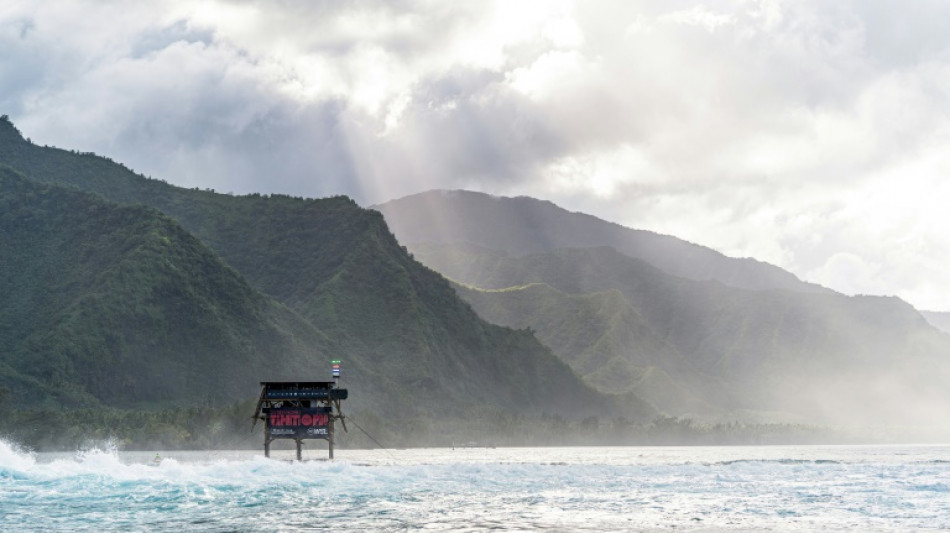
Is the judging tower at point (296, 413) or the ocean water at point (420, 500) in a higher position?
the judging tower at point (296, 413)

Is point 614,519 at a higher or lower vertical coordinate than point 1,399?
lower

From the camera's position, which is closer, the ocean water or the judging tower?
the ocean water

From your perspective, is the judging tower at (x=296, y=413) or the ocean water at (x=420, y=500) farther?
the judging tower at (x=296, y=413)

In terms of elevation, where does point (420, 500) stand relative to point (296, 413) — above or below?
below

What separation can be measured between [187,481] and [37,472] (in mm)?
9796

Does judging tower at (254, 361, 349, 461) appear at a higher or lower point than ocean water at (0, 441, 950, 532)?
higher

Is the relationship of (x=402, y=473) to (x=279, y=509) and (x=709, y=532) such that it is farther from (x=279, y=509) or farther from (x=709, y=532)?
(x=709, y=532)

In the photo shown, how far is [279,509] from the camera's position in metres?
56.6

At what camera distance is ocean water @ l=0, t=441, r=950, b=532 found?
50.3 m

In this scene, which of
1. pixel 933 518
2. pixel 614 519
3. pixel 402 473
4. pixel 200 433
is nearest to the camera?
pixel 614 519

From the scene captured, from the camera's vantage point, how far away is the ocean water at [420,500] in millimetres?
50281

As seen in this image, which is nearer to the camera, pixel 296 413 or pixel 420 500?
pixel 420 500

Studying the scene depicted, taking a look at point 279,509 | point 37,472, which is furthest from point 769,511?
point 37,472

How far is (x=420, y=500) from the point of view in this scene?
6488 cm
